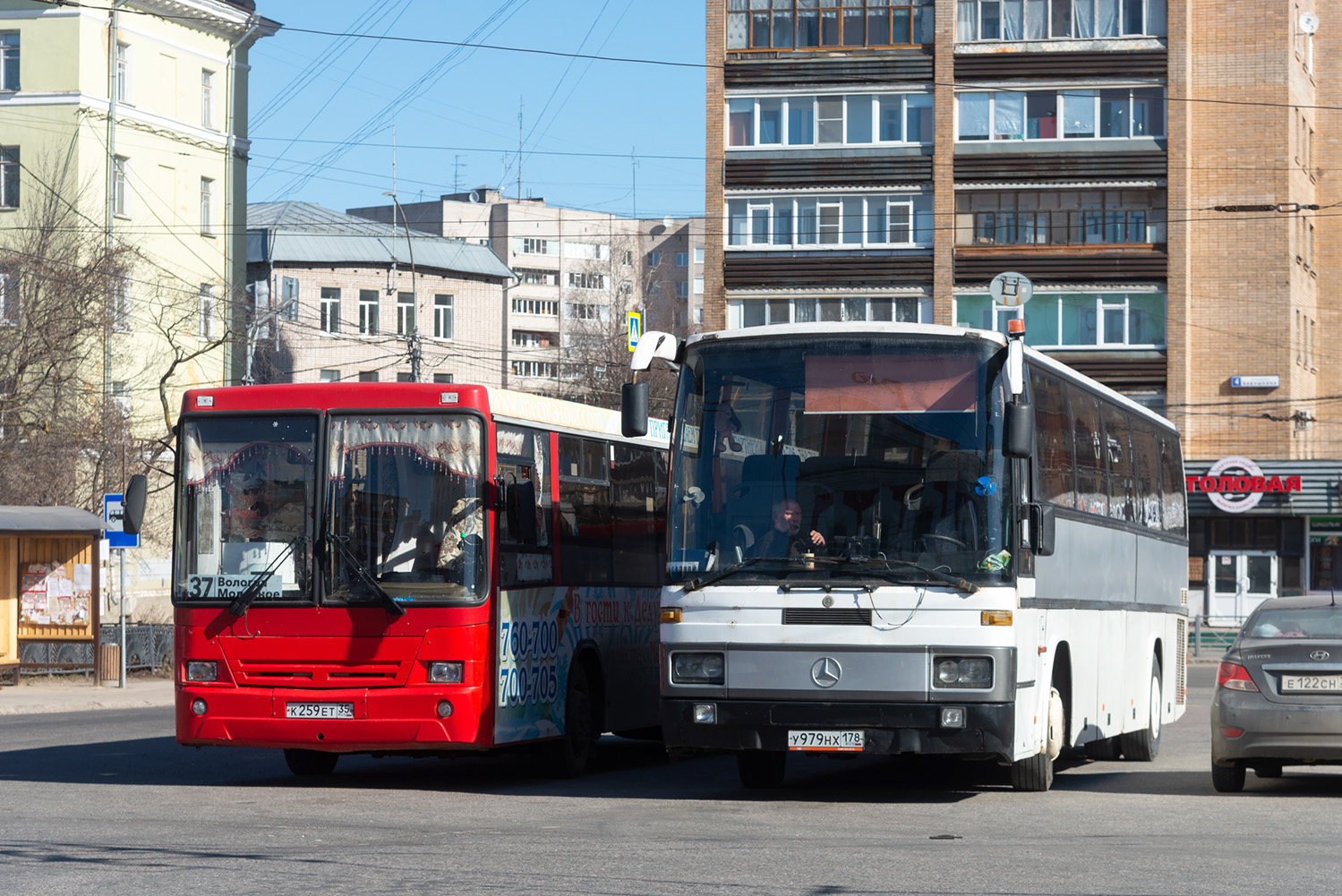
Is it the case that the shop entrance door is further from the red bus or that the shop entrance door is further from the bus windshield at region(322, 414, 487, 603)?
the bus windshield at region(322, 414, 487, 603)

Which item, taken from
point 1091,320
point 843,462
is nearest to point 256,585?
point 843,462

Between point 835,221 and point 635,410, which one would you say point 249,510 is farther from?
point 835,221

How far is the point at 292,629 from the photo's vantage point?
14.0 meters

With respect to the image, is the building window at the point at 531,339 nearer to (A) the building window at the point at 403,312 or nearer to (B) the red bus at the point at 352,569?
(A) the building window at the point at 403,312

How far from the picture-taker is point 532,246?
132 metres

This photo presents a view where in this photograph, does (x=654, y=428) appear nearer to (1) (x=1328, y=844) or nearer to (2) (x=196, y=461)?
(2) (x=196, y=461)

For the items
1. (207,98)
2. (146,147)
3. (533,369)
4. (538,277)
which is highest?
(538,277)

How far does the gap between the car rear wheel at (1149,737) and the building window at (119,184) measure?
1606 inches

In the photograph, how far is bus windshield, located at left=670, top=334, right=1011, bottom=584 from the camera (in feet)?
41.2

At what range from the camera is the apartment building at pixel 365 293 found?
90000 millimetres

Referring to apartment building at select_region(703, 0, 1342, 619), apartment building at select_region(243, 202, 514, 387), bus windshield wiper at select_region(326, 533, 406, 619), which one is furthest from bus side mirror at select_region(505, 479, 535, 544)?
apartment building at select_region(243, 202, 514, 387)

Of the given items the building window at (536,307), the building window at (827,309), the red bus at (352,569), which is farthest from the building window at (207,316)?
the building window at (536,307)

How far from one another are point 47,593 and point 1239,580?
34413 mm

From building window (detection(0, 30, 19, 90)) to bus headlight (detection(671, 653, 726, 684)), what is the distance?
44.2 meters
